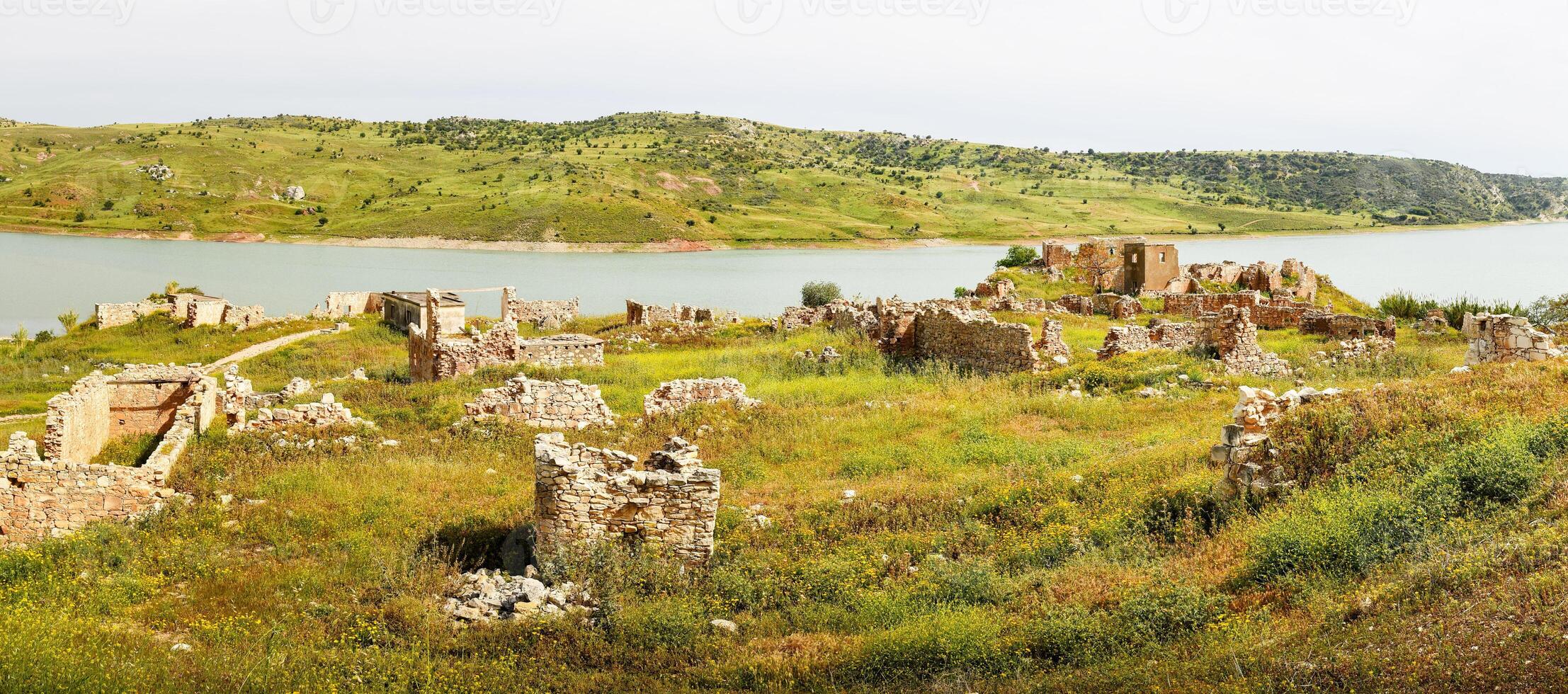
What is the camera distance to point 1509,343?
51.7 ft

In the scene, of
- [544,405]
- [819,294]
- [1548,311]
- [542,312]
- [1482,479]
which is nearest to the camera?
[1482,479]

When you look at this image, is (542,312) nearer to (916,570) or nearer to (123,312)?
(123,312)

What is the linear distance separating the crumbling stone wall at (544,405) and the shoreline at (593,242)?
8545 centimetres

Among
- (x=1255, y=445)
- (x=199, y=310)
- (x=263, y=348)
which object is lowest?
(x=263, y=348)

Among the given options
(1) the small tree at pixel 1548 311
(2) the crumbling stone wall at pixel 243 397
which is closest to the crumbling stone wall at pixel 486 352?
(2) the crumbling stone wall at pixel 243 397

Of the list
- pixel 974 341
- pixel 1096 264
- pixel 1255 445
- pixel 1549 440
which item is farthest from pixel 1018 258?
pixel 1549 440

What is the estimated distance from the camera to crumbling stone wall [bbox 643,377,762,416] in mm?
18312

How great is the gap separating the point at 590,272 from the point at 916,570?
78.0 m

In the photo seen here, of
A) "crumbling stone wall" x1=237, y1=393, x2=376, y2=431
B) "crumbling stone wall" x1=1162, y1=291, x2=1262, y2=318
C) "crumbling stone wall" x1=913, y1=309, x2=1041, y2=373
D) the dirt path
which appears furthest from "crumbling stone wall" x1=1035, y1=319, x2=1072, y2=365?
the dirt path

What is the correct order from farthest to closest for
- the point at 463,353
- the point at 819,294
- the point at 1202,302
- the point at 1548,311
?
1. the point at 819,294
2. the point at 1202,302
3. the point at 1548,311
4. the point at 463,353

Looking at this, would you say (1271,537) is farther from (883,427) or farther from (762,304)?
(762,304)

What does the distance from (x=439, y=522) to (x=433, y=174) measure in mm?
123478

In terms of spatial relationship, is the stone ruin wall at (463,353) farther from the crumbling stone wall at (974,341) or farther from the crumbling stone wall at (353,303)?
the crumbling stone wall at (353,303)

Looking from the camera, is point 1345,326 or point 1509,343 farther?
point 1345,326
